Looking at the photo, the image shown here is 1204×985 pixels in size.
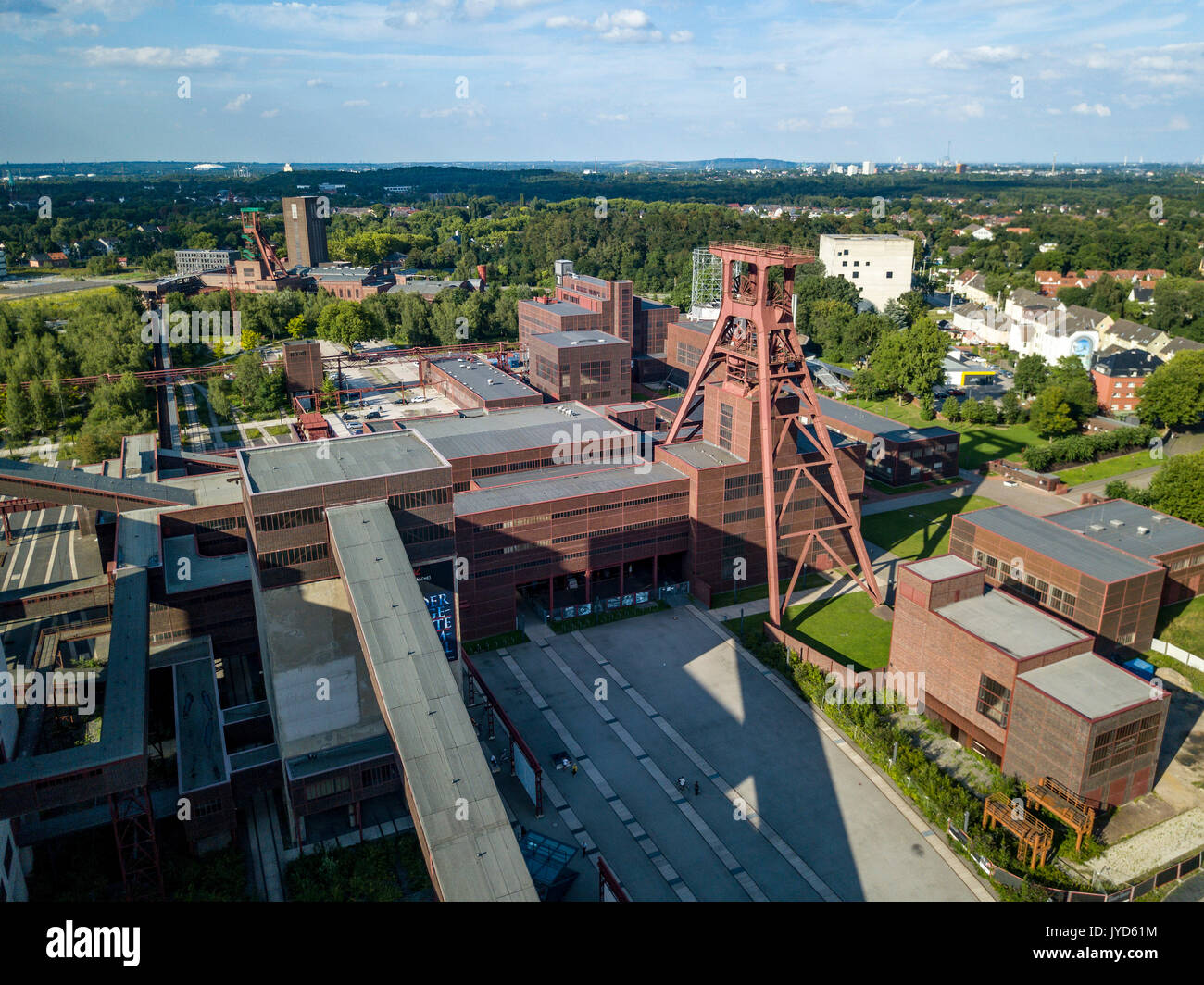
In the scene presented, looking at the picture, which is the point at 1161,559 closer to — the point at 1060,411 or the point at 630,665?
the point at 630,665

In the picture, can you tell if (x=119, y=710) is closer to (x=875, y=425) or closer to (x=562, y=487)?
(x=562, y=487)

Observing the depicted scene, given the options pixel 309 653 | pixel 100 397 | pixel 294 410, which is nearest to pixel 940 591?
pixel 309 653

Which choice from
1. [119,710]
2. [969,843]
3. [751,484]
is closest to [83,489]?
[119,710]

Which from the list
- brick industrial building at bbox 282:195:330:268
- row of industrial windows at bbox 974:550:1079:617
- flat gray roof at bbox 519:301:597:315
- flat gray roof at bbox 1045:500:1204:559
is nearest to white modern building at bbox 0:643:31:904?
row of industrial windows at bbox 974:550:1079:617

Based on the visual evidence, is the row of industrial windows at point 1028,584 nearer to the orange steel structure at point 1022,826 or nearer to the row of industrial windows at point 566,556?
the orange steel structure at point 1022,826

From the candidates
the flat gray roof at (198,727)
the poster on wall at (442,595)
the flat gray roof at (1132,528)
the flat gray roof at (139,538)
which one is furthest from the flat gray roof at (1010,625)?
the flat gray roof at (139,538)
